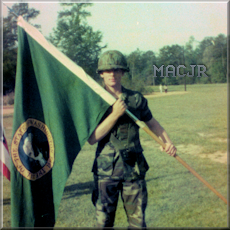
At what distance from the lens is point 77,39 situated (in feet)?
19.2

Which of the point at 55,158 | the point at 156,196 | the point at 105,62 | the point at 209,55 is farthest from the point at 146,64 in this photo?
the point at 55,158

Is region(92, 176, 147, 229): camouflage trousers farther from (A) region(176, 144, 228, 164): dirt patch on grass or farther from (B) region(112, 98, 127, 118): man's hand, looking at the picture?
(A) region(176, 144, 228, 164): dirt patch on grass

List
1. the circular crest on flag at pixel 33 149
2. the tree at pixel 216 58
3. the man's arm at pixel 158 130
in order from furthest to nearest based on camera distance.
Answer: the tree at pixel 216 58
the man's arm at pixel 158 130
the circular crest on flag at pixel 33 149

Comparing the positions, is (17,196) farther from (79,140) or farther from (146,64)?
(146,64)

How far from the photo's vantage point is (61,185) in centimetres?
242

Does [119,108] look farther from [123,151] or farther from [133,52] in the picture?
[133,52]

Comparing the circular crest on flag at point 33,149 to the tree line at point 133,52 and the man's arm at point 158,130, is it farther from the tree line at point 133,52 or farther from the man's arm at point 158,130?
the tree line at point 133,52

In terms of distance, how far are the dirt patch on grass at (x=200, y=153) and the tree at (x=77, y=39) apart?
2.57 metres

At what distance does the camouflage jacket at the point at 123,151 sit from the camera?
2477 millimetres

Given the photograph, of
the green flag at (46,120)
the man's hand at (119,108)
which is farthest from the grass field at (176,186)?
the man's hand at (119,108)

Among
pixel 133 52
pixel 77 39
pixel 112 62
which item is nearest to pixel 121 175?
pixel 112 62

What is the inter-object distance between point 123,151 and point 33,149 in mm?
740

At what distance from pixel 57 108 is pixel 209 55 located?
418 centimetres

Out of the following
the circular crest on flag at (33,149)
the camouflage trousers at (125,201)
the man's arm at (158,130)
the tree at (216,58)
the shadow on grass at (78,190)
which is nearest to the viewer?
the circular crest on flag at (33,149)
